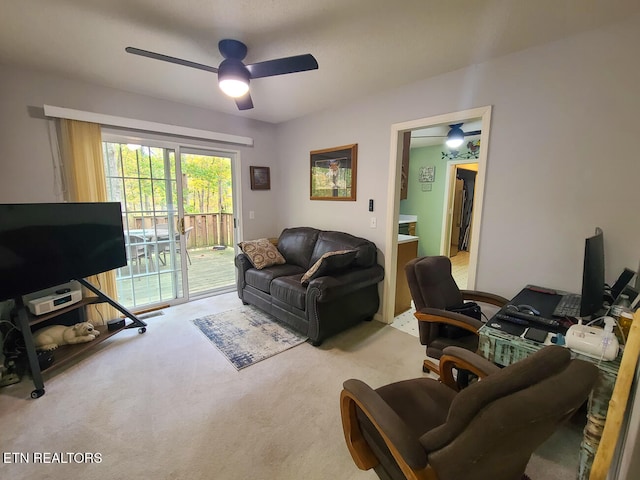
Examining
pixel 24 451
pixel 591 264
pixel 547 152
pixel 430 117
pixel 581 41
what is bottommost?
pixel 24 451

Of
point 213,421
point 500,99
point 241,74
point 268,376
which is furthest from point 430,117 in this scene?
point 213,421

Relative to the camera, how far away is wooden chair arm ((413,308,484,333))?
175cm

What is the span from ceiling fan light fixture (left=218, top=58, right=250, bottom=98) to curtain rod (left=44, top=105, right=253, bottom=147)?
5.44 ft

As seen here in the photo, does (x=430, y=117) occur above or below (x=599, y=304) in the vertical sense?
above

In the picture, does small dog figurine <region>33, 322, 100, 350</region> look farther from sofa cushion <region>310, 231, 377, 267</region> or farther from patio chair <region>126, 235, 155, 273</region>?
sofa cushion <region>310, 231, 377, 267</region>

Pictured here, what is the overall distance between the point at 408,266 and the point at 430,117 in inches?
59.7

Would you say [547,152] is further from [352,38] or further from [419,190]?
[419,190]

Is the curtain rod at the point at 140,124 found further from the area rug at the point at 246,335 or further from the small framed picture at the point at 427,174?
the small framed picture at the point at 427,174

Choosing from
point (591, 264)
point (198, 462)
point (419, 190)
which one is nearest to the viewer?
point (591, 264)

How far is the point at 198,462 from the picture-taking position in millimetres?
1517

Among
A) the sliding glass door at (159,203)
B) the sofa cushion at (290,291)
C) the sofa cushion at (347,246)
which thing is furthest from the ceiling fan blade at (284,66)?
the sliding glass door at (159,203)

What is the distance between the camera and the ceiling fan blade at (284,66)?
1.76 meters

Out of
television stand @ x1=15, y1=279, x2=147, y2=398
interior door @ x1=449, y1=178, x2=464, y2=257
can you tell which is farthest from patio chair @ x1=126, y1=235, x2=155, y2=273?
interior door @ x1=449, y1=178, x2=464, y2=257

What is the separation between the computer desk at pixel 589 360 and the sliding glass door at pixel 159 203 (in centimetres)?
347
